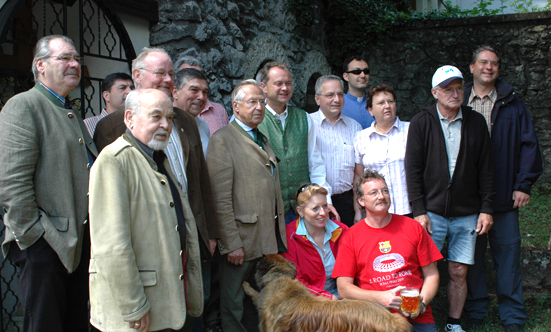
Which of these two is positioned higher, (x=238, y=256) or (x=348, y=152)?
(x=348, y=152)

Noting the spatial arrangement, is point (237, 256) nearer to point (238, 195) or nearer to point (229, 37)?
point (238, 195)

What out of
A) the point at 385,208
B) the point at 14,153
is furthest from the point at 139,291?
the point at 385,208

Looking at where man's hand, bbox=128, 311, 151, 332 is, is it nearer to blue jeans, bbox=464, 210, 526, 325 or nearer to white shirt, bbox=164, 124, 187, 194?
white shirt, bbox=164, 124, 187, 194

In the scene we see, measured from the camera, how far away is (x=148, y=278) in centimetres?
187

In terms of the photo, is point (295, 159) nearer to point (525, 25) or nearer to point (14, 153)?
point (14, 153)

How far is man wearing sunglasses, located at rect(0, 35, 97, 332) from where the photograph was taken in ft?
6.73

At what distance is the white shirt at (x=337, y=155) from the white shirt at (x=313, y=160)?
14cm

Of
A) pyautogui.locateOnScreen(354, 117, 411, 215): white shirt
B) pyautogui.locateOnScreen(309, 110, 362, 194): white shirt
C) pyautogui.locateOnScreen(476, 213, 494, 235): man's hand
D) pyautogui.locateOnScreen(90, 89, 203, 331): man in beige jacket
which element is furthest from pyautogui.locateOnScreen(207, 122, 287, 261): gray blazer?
pyautogui.locateOnScreen(476, 213, 494, 235): man's hand

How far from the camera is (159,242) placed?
192 centimetres

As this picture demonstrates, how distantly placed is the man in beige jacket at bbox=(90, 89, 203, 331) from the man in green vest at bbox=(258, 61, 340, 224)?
1.21 meters

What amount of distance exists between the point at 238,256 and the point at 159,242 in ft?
2.98

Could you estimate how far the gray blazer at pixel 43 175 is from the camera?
2037 millimetres

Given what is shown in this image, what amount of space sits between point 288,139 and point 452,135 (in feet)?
3.87

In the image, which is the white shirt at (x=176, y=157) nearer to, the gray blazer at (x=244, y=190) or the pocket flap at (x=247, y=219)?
the gray blazer at (x=244, y=190)
